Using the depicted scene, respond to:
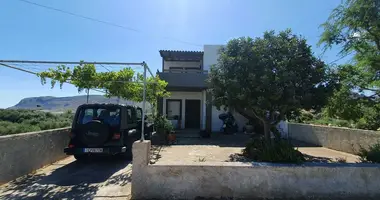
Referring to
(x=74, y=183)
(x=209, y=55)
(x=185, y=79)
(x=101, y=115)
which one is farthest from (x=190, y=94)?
(x=74, y=183)

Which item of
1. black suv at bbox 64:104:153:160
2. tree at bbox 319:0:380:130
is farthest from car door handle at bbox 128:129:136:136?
tree at bbox 319:0:380:130

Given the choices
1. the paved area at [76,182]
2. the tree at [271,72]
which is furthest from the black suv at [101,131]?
the tree at [271,72]

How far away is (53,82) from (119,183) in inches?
165

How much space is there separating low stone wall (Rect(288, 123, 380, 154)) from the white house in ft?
13.1

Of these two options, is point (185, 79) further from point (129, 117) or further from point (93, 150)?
point (93, 150)

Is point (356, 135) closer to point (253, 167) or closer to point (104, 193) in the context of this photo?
point (253, 167)

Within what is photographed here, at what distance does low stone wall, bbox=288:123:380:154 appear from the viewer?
9148 millimetres

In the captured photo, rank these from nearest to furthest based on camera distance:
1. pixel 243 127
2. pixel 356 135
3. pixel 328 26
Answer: pixel 328 26 < pixel 356 135 < pixel 243 127

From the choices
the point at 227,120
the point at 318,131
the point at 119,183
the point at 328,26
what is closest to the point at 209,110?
the point at 227,120

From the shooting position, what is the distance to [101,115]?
7.70 meters

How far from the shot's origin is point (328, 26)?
7059 millimetres

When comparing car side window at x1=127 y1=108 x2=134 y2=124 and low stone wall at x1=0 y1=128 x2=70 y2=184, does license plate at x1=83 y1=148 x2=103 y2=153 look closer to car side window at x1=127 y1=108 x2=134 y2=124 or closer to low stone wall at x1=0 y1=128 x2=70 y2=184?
low stone wall at x1=0 y1=128 x2=70 y2=184

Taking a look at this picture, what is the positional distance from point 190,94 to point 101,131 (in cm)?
1080

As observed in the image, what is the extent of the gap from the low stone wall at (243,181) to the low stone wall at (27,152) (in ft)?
9.54
